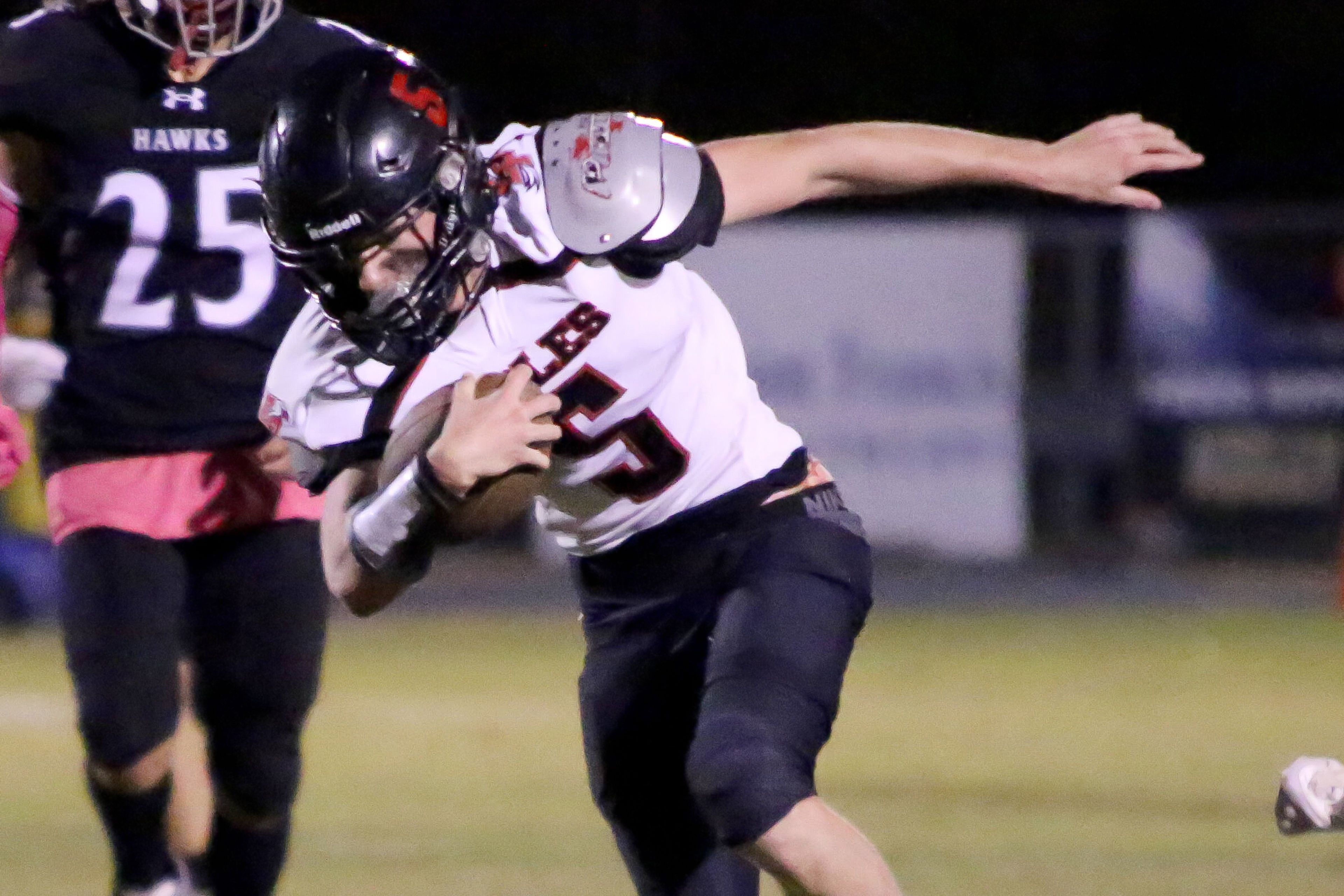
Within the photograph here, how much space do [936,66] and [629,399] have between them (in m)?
11.1

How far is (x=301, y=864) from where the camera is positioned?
4.70m

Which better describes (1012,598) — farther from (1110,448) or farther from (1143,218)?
(1143,218)

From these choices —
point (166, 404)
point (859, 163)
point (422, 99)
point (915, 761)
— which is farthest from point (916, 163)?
point (915, 761)

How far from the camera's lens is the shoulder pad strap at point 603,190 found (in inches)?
116

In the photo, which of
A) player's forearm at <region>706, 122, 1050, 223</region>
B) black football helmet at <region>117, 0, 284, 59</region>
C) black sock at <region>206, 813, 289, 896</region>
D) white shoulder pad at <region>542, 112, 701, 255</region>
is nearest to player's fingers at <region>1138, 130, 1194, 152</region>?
player's forearm at <region>706, 122, 1050, 223</region>

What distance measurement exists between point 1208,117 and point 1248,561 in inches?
171

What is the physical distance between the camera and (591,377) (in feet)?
9.89

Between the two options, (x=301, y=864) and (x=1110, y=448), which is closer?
(x=301, y=864)

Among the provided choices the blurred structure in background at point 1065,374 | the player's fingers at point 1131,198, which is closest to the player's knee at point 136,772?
the player's fingers at point 1131,198

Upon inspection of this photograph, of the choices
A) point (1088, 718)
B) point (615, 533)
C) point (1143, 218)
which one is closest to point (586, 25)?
point (1143, 218)

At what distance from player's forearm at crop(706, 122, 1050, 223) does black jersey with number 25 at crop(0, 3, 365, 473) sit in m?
0.85

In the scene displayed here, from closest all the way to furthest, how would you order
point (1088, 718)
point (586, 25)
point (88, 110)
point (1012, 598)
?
1. point (88, 110)
2. point (1088, 718)
3. point (1012, 598)
4. point (586, 25)

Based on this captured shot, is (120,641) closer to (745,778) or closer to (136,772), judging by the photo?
(136,772)

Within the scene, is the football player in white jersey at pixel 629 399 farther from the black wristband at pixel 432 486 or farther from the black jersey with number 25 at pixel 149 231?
the black jersey with number 25 at pixel 149 231
